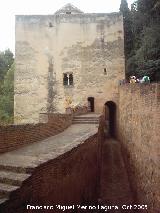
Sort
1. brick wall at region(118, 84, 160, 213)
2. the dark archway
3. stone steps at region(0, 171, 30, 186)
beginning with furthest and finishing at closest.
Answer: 1. the dark archway
2. brick wall at region(118, 84, 160, 213)
3. stone steps at region(0, 171, 30, 186)

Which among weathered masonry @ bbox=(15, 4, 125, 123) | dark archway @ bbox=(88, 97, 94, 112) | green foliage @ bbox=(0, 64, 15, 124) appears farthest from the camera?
green foliage @ bbox=(0, 64, 15, 124)

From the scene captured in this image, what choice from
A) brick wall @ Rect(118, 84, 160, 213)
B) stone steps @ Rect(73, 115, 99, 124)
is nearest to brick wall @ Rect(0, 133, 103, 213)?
brick wall @ Rect(118, 84, 160, 213)

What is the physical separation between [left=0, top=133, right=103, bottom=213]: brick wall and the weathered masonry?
15.0 metres

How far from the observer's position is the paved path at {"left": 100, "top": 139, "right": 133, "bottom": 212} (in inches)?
520

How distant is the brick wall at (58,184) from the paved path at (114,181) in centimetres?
346

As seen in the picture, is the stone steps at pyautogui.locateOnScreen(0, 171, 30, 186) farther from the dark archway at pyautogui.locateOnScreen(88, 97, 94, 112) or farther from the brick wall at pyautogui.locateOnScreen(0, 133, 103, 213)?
the dark archway at pyautogui.locateOnScreen(88, 97, 94, 112)

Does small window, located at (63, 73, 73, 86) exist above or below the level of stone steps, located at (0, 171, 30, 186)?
above

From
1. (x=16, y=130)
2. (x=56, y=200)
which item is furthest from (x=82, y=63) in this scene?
(x=56, y=200)

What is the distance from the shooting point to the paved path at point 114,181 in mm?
13219

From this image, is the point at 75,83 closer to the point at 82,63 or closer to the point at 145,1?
the point at 82,63

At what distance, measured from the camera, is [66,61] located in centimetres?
2495

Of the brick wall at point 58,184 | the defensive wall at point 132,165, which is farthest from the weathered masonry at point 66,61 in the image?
the brick wall at point 58,184

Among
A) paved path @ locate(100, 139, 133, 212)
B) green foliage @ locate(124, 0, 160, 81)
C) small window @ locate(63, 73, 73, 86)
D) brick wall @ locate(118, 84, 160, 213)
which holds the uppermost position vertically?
green foliage @ locate(124, 0, 160, 81)

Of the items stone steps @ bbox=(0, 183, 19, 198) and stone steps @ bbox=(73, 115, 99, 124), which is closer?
stone steps @ bbox=(0, 183, 19, 198)
